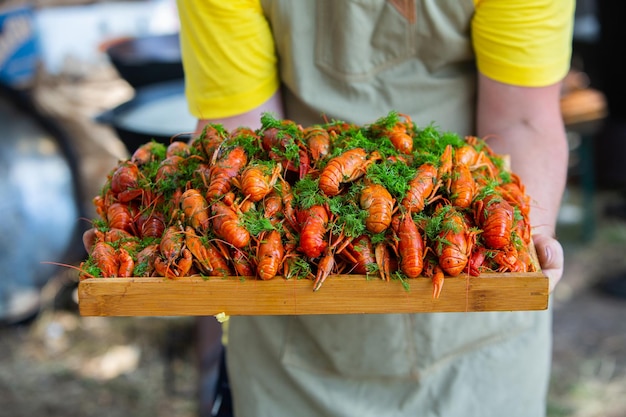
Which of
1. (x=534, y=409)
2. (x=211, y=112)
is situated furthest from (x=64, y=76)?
(x=534, y=409)

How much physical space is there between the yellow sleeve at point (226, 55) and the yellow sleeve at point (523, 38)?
0.66 metres

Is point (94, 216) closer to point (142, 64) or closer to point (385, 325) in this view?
point (142, 64)

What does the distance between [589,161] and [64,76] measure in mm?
4235

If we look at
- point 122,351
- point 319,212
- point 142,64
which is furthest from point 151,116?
point 319,212

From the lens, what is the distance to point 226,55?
226 centimetres

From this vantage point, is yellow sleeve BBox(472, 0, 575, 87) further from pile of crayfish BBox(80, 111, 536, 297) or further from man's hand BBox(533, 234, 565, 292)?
man's hand BBox(533, 234, 565, 292)

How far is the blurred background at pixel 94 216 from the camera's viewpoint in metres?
4.14

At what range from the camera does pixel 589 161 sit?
237 inches

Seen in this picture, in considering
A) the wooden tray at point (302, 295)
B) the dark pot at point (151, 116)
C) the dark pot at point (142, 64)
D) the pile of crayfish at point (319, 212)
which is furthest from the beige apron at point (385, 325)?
the dark pot at point (142, 64)

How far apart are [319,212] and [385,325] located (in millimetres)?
749

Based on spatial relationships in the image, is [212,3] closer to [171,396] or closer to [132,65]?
[132,65]

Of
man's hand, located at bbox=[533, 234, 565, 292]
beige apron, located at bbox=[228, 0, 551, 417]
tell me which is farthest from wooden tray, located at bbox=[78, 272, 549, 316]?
beige apron, located at bbox=[228, 0, 551, 417]

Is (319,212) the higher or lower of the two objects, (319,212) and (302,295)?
the higher

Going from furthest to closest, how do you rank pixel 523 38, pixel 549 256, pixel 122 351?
1. pixel 122 351
2. pixel 523 38
3. pixel 549 256
